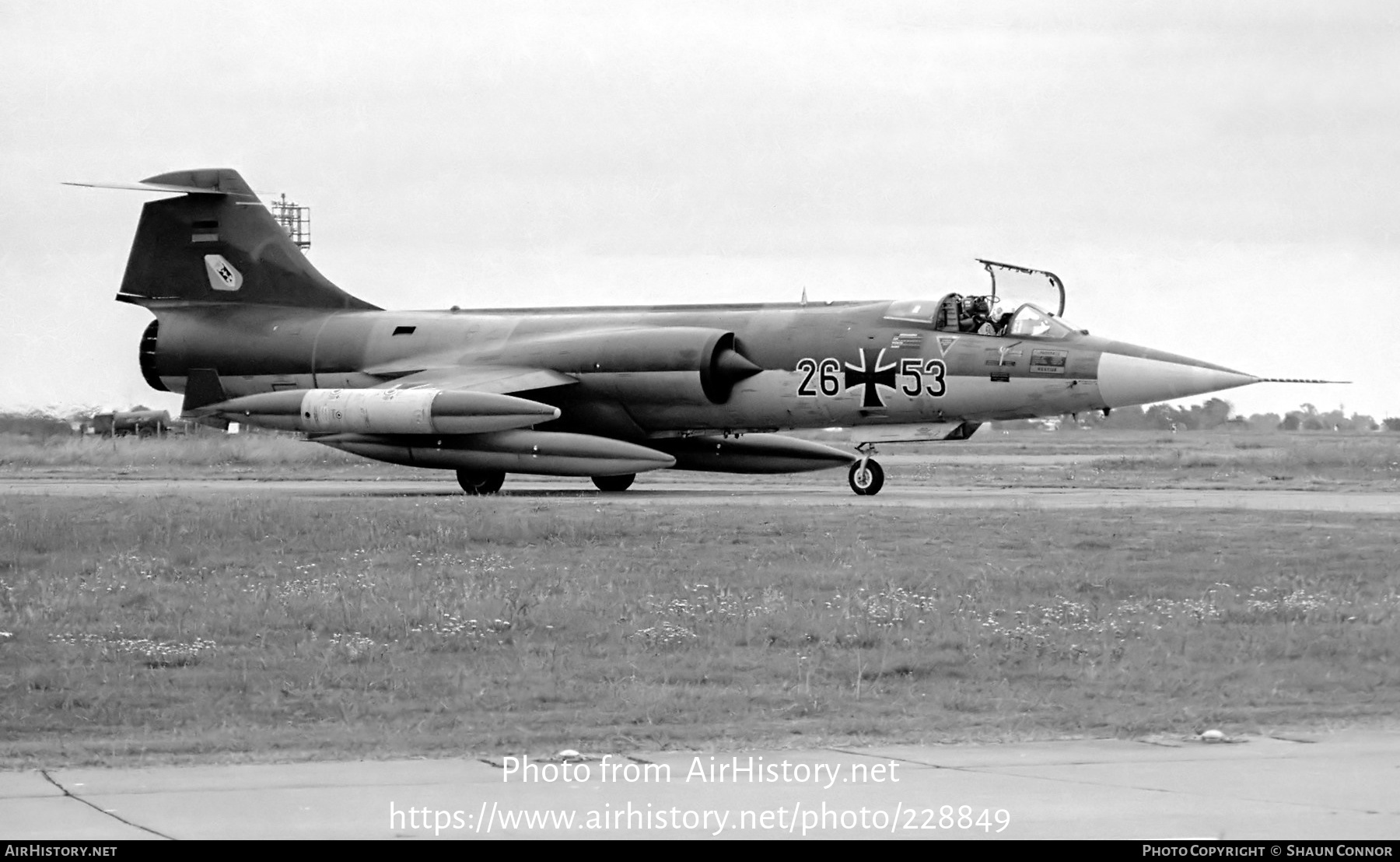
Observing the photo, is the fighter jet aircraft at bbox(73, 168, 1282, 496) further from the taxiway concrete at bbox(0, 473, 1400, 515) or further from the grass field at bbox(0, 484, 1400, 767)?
the grass field at bbox(0, 484, 1400, 767)

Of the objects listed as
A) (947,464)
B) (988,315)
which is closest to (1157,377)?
(988,315)

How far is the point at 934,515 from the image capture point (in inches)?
864

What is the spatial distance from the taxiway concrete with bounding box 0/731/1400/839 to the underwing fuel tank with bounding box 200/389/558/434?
18771 millimetres

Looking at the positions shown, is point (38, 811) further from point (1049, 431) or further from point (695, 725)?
point (1049, 431)

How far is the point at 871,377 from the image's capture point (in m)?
28.3

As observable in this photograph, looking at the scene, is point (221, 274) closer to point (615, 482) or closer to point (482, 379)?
point (482, 379)

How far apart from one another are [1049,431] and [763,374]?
75153mm

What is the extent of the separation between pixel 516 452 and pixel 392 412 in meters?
2.05

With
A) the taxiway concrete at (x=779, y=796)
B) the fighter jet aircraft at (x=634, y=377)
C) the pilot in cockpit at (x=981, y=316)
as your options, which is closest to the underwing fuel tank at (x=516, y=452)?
the fighter jet aircraft at (x=634, y=377)

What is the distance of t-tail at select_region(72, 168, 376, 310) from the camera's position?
33.9 m

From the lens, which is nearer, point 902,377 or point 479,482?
point 902,377

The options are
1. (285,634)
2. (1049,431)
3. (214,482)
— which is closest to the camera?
(285,634)

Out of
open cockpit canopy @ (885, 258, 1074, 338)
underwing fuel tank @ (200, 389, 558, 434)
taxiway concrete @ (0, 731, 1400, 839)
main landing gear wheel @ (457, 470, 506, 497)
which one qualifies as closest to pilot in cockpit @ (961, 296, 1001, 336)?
open cockpit canopy @ (885, 258, 1074, 338)
